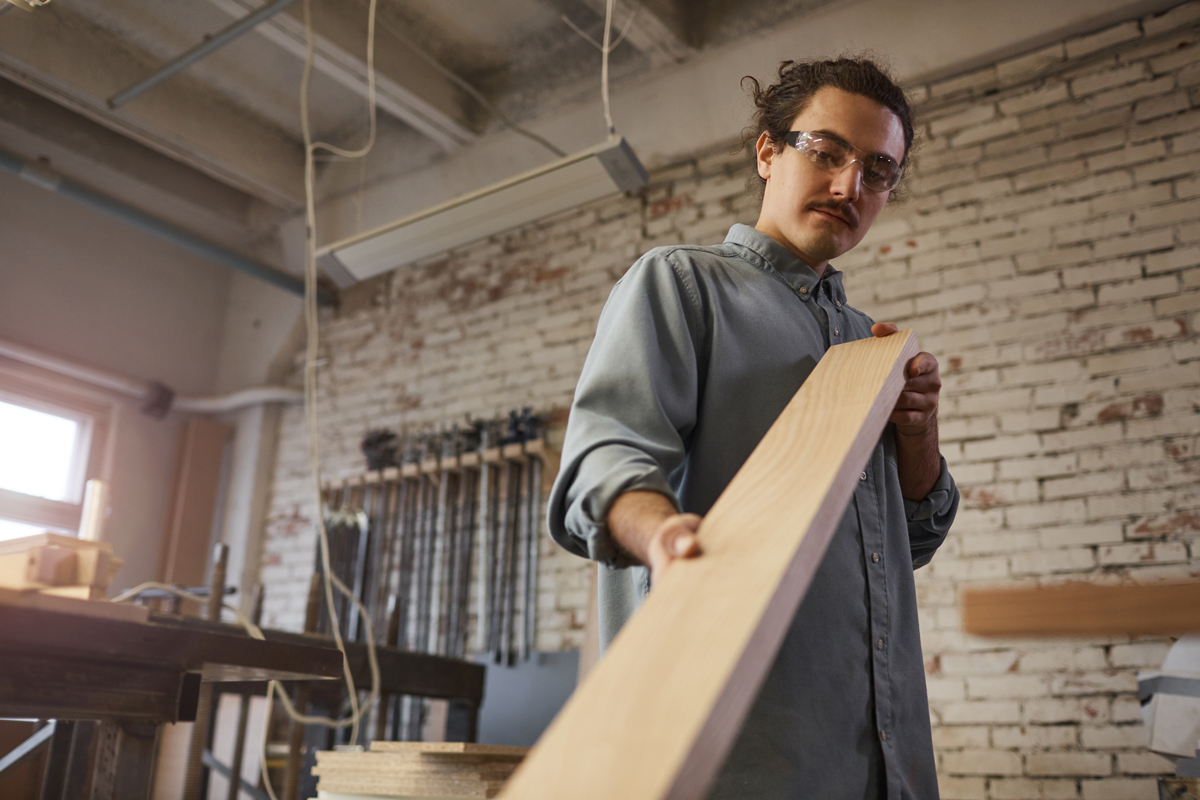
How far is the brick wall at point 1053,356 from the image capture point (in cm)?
332

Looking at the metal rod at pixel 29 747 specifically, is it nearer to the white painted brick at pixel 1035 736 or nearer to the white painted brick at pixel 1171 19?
the white painted brick at pixel 1035 736

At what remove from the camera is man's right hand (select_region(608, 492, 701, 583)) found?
0.66 metres

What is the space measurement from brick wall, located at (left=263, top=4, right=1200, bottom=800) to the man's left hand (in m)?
2.24

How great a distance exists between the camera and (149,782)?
4.99 ft

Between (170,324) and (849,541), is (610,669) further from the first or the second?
(170,324)

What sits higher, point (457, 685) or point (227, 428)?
point (227, 428)

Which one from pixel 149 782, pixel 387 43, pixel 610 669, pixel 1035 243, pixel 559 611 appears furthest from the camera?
pixel 387 43

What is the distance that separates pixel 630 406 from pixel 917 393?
1.35ft

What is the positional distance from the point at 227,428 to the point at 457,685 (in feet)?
10.6

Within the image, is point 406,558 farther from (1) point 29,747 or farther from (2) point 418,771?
(2) point 418,771

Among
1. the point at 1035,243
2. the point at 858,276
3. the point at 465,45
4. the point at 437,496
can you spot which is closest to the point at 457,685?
the point at 437,496

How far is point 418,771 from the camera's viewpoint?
88.7 inches

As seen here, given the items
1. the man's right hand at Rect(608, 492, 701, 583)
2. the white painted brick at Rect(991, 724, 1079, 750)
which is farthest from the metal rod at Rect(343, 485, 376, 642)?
the man's right hand at Rect(608, 492, 701, 583)

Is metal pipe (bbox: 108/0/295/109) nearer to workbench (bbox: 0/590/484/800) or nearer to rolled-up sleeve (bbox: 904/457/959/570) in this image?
workbench (bbox: 0/590/484/800)
